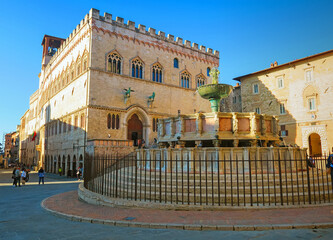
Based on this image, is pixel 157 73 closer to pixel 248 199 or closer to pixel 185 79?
pixel 185 79

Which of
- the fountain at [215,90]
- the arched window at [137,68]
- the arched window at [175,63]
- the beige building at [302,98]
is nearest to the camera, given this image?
the fountain at [215,90]

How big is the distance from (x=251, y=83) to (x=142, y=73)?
49.3ft

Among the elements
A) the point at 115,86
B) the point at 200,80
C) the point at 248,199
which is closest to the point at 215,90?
the point at 248,199

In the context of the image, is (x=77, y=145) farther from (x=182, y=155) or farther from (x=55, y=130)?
(x=182, y=155)

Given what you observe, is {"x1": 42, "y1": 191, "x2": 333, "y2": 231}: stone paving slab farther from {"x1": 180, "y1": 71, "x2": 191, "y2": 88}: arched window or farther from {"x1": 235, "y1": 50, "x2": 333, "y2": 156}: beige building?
{"x1": 180, "y1": 71, "x2": 191, "y2": 88}: arched window

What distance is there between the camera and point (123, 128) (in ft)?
88.0

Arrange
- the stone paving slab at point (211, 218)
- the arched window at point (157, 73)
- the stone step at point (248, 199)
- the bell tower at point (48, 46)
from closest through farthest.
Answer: the stone paving slab at point (211, 218) → the stone step at point (248, 199) → the arched window at point (157, 73) → the bell tower at point (48, 46)

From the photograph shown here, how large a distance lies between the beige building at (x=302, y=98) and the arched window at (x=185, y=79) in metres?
8.47

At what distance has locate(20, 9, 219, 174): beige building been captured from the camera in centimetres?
2567

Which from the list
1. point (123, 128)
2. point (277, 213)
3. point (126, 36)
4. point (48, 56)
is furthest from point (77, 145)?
point (48, 56)

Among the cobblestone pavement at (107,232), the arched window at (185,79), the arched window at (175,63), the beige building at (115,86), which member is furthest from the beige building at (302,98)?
the cobblestone pavement at (107,232)

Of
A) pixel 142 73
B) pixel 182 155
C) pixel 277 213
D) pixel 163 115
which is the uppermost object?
pixel 142 73

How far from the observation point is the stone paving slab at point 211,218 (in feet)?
19.3

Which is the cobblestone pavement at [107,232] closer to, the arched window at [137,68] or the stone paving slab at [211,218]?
the stone paving slab at [211,218]
